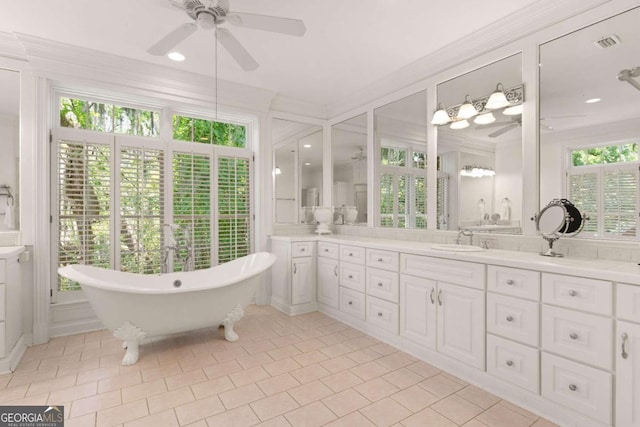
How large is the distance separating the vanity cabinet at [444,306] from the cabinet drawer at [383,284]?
79 mm

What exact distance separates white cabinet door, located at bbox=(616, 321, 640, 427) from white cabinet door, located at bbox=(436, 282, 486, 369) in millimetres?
686

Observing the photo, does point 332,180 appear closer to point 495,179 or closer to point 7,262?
point 495,179

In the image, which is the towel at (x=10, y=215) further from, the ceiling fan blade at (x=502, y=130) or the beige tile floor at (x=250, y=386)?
the ceiling fan blade at (x=502, y=130)

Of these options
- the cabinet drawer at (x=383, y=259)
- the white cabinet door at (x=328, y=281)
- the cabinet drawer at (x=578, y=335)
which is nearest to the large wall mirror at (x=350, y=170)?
the white cabinet door at (x=328, y=281)

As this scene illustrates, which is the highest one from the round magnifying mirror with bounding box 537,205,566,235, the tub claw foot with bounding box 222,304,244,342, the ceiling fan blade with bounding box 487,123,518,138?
the ceiling fan blade with bounding box 487,123,518,138

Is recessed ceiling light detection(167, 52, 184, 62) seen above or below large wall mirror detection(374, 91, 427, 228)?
above

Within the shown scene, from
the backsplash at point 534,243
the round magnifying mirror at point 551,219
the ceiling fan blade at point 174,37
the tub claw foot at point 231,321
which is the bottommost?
the tub claw foot at point 231,321

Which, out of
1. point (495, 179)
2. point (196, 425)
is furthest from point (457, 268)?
point (196, 425)

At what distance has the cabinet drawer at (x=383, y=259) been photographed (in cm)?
285

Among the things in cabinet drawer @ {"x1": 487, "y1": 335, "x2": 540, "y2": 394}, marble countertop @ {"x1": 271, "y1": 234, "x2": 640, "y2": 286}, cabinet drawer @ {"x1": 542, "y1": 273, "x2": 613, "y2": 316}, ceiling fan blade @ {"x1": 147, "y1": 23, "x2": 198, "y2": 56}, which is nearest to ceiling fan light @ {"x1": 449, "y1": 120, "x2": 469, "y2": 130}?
marble countertop @ {"x1": 271, "y1": 234, "x2": 640, "y2": 286}

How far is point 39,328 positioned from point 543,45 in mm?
4829

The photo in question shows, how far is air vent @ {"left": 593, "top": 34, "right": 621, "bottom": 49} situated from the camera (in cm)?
205

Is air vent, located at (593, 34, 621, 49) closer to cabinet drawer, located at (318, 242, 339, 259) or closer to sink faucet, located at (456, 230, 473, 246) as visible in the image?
sink faucet, located at (456, 230, 473, 246)

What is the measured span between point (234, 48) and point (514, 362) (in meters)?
2.78
